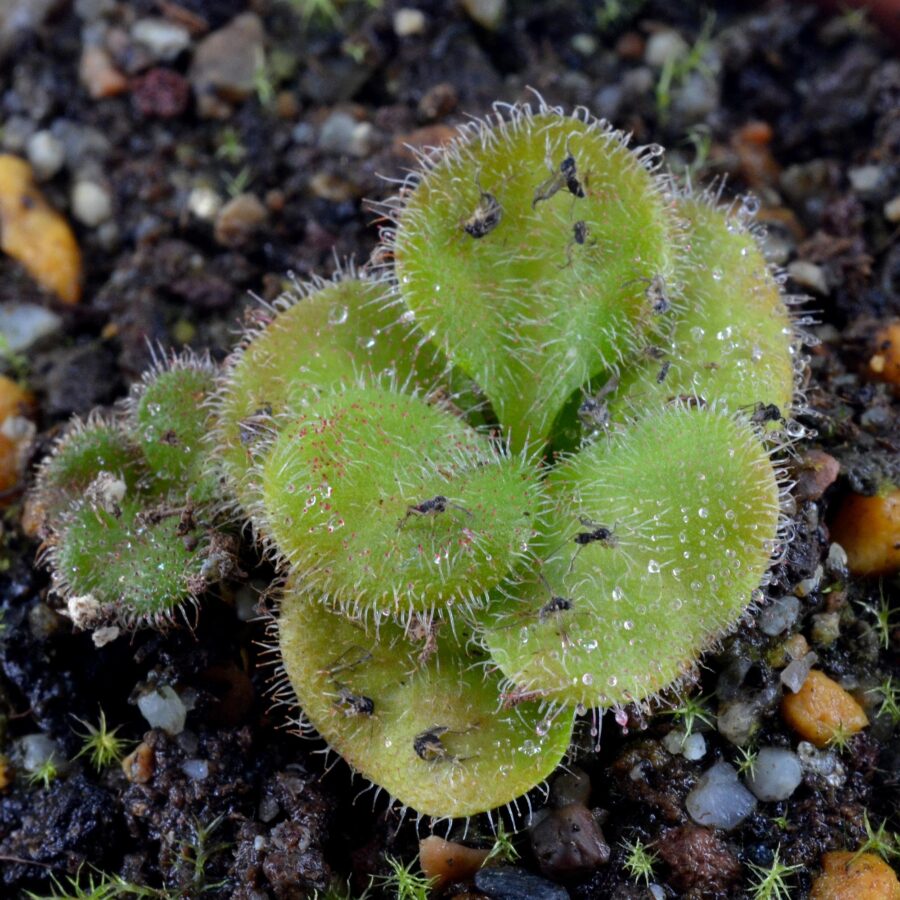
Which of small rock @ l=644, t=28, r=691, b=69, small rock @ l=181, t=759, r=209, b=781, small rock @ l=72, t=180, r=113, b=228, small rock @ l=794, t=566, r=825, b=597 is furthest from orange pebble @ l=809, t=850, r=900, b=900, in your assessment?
small rock @ l=72, t=180, r=113, b=228

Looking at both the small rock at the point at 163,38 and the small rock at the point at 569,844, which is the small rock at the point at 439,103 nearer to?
the small rock at the point at 163,38

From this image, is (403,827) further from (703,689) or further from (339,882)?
(703,689)

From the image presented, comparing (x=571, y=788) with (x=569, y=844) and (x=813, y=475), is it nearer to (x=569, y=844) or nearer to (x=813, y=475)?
(x=569, y=844)

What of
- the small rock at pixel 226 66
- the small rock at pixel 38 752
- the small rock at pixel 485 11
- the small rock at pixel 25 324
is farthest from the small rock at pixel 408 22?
the small rock at pixel 38 752

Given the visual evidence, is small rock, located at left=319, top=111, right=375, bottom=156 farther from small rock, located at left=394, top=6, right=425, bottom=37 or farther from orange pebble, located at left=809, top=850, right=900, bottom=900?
orange pebble, located at left=809, top=850, right=900, bottom=900

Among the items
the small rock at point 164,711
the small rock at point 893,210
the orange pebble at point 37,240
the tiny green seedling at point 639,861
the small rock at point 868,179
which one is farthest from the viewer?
the orange pebble at point 37,240

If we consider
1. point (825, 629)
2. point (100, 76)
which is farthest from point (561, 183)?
point (100, 76)
